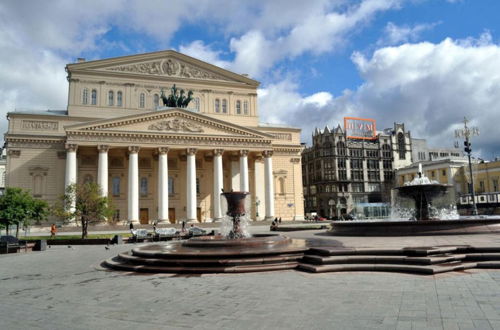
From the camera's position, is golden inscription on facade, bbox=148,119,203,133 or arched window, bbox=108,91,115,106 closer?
golden inscription on facade, bbox=148,119,203,133

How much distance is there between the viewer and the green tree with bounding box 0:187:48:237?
27.3 metres

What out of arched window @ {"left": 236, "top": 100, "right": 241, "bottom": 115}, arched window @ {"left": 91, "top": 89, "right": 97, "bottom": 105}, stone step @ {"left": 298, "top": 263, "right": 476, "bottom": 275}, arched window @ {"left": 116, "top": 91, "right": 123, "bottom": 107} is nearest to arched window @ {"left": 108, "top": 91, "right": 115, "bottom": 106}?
arched window @ {"left": 116, "top": 91, "right": 123, "bottom": 107}

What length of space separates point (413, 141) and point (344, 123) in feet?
67.4

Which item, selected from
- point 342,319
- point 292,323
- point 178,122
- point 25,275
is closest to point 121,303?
point 292,323

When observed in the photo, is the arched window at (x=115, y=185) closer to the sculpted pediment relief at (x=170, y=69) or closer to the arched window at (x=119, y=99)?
the arched window at (x=119, y=99)

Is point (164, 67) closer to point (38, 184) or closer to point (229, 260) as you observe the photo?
point (38, 184)

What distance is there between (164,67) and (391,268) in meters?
49.5

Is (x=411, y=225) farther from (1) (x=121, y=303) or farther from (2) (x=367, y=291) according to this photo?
(1) (x=121, y=303)

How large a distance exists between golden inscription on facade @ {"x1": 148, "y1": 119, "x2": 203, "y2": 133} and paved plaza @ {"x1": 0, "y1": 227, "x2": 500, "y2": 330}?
121 feet

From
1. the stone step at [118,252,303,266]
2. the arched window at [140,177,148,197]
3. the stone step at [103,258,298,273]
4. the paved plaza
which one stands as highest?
the arched window at [140,177,148,197]

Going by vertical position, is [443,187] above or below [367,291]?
above

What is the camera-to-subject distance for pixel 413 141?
9444 centimetres

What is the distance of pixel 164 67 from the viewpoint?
54.5 m

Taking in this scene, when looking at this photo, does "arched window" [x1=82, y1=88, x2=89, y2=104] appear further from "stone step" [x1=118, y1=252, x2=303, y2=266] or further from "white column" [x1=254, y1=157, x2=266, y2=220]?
"stone step" [x1=118, y1=252, x2=303, y2=266]
